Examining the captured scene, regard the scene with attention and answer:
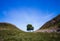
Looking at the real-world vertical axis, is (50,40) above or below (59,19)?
below

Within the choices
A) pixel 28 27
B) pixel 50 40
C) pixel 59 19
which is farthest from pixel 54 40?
pixel 28 27

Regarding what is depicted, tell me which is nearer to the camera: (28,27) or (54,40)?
(54,40)

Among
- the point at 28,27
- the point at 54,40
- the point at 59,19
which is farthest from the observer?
the point at 28,27

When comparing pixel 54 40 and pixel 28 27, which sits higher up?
pixel 28 27

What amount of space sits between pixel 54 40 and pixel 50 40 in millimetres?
923

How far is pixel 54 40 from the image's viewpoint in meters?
25.0

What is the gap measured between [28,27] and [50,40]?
269 feet

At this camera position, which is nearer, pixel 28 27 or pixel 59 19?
pixel 59 19

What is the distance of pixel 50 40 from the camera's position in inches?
988

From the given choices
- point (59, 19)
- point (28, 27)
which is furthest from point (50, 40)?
point (28, 27)

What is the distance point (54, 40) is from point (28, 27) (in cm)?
8227

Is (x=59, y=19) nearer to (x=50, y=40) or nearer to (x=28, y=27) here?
(x=28, y=27)

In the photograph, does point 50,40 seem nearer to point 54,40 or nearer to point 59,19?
point 54,40

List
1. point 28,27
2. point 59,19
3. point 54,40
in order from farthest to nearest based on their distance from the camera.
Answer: point 28,27, point 59,19, point 54,40
